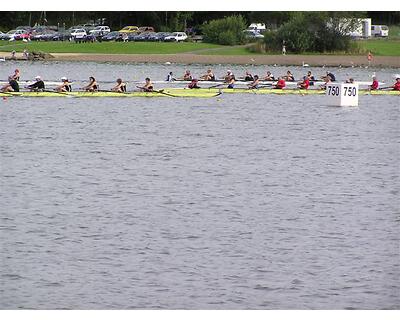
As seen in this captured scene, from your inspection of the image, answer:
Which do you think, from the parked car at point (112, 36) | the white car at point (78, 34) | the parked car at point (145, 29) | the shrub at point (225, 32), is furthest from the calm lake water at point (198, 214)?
the white car at point (78, 34)

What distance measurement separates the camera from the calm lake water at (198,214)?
11344 mm

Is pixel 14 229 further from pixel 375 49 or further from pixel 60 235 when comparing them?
pixel 375 49

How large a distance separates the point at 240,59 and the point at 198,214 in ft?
164

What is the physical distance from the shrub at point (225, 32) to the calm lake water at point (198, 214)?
28.0 meters

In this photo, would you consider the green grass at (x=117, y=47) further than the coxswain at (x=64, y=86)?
Yes

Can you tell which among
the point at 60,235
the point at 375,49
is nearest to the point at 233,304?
the point at 60,235

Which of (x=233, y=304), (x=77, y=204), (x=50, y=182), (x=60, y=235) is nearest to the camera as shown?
(x=233, y=304)

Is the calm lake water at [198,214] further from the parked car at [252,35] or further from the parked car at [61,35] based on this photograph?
the parked car at [61,35]

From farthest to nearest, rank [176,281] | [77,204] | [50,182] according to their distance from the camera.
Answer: [50,182] < [77,204] < [176,281]

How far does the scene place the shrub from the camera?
65.4 meters

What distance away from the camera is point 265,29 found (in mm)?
72125

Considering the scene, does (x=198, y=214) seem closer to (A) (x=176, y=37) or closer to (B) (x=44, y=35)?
(A) (x=176, y=37)

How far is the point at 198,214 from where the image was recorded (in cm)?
1712
